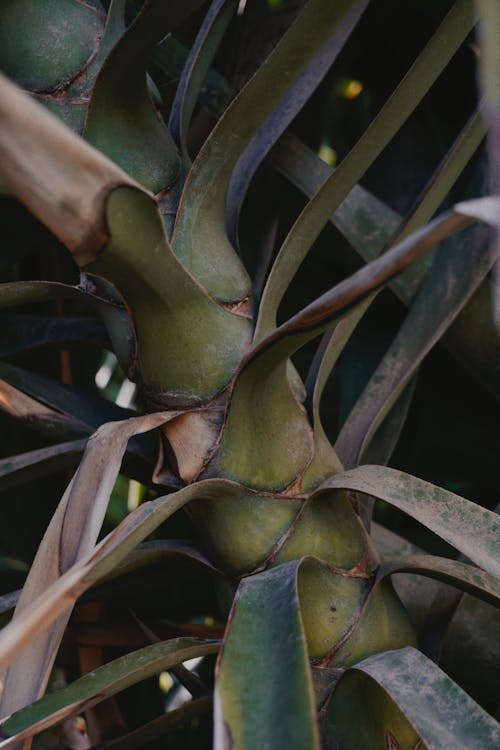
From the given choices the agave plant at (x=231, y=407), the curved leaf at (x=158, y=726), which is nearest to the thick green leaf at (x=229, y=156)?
the agave plant at (x=231, y=407)

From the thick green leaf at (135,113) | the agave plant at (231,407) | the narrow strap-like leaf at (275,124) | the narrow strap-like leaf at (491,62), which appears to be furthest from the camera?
the narrow strap-like leaf at (275,124)

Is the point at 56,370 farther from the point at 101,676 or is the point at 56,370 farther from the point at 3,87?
the point at 3,87

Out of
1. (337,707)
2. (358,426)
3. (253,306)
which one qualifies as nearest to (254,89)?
(253,306)

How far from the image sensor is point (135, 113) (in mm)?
472

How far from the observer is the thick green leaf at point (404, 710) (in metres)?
0.33

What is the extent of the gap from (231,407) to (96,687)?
5.8 inches

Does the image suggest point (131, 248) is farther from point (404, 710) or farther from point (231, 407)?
point (404, 710)

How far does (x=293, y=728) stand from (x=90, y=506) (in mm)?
137

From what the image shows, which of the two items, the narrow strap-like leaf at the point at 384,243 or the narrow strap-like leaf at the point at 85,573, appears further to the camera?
the narrow strap-like leaf at the point at 384,243

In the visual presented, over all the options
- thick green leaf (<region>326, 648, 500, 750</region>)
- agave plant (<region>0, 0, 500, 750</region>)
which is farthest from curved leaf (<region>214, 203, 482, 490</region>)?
thick green leaf (<region>326, 648, 500, 750</region>)

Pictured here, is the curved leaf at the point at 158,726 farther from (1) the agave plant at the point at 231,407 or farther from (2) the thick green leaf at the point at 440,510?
(2) the thick green leaf at the point at 440,510

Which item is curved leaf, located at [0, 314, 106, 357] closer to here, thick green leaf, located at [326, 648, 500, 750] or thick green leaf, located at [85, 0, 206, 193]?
thick green leaf, located at [85, 0, 206, 193]

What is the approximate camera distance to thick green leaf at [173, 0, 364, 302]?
Answer: 43 cm

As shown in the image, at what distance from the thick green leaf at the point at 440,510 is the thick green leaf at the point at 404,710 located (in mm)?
57
